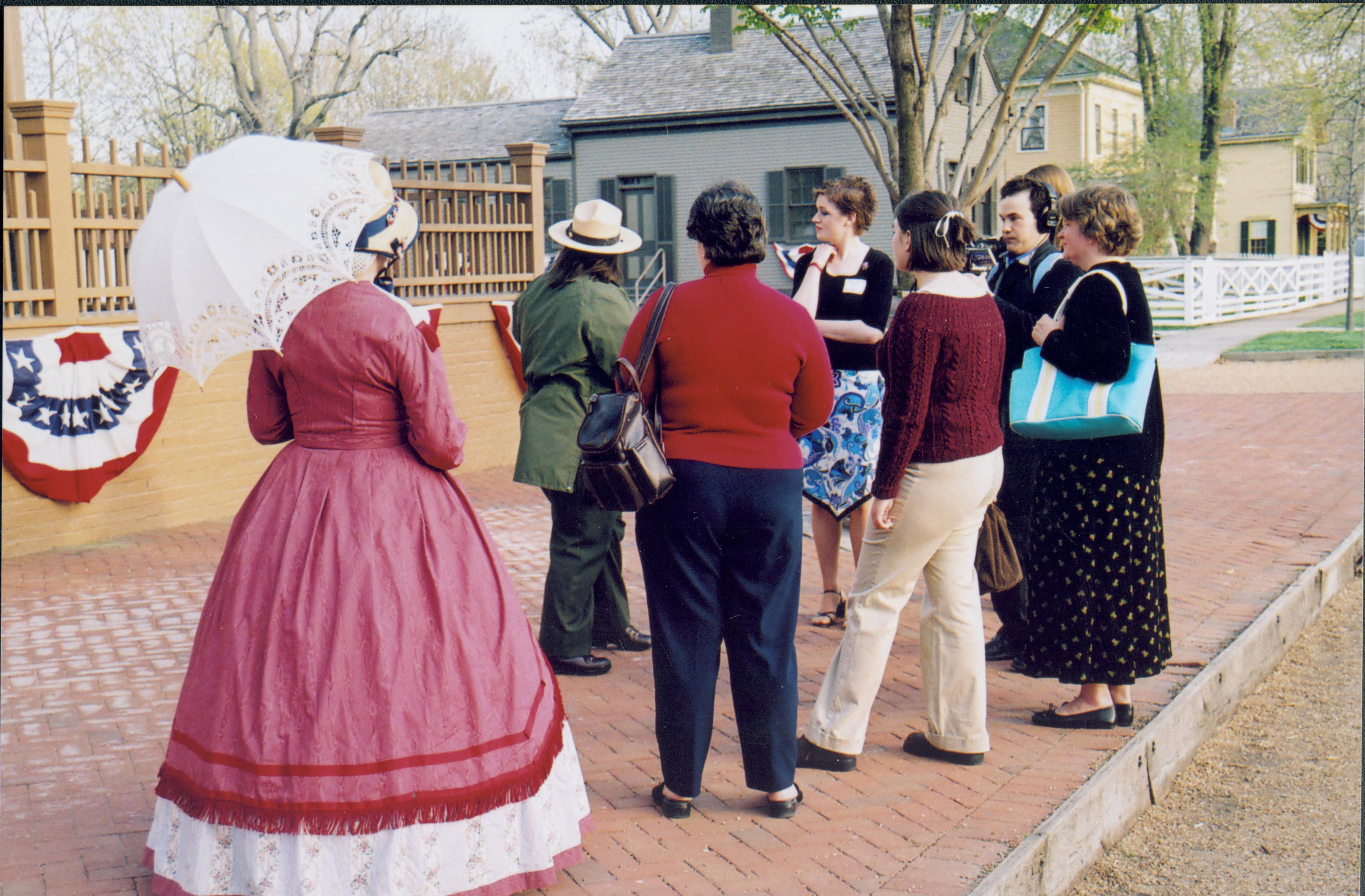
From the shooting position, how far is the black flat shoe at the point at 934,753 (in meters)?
4.21

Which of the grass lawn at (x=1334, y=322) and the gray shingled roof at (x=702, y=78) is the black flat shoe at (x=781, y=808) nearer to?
the gray shingled roof at (x=702, y=78)

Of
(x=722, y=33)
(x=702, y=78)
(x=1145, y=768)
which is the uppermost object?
(x=722, y=33)

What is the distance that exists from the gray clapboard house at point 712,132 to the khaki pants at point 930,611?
22.7 m

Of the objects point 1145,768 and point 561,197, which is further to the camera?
point 561,197

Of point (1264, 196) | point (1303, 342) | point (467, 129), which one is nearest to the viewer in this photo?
point (1303, 342)

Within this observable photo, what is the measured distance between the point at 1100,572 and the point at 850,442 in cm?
145

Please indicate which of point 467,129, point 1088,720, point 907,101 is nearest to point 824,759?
point 1088,720

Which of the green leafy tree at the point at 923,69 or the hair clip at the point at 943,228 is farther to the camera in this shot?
the green leafy tree at the point at 923,69

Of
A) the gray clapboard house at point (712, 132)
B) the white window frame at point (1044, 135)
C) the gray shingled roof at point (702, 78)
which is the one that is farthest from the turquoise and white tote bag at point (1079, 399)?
the white window frame at point (1044, 135)

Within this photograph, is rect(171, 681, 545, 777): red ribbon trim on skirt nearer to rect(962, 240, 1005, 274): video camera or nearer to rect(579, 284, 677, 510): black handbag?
rect(579, 284, 677, 510): black handbag

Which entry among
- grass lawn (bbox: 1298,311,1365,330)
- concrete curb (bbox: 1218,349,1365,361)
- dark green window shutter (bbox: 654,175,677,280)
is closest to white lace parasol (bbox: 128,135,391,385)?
concrete curb (bbox: 1218,349,1365,361)

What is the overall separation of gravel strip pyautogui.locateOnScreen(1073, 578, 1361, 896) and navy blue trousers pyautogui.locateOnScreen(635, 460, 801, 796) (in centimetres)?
105

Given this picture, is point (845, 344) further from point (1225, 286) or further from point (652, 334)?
point (1225, 286)

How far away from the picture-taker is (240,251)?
2.91m
